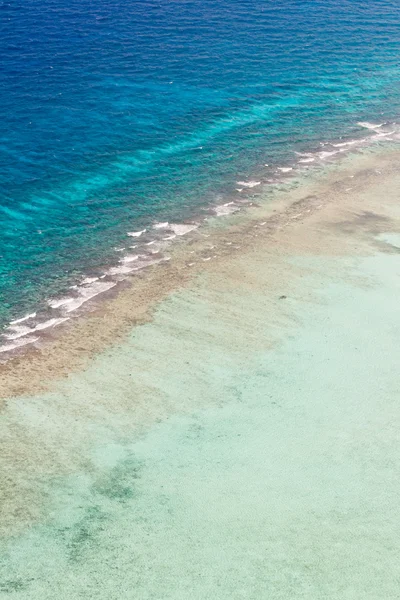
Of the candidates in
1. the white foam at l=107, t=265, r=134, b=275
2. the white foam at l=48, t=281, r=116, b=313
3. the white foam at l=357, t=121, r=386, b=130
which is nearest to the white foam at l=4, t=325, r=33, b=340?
the white foam at l=48, t=281, r=116, b=313

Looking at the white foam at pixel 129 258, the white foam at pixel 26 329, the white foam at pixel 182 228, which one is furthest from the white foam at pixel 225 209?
the white foam at pixel 26 329

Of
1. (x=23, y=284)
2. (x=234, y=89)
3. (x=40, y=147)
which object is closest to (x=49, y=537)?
(x=23, y=284)

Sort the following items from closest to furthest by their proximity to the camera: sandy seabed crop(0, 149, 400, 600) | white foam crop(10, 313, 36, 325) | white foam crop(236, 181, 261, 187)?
sandy seabed crop(0, 149, 400, 600)
white foam crop(10, 313, 36, 325)
white foam crop(236, 181, 261, 187)

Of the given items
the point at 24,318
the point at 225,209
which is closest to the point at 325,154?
the point at 225,209

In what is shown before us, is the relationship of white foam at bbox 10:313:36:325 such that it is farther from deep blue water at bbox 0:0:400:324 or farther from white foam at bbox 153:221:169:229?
white foam at bbox 153:221:169:229

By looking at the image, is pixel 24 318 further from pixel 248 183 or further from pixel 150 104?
pixel 150 104

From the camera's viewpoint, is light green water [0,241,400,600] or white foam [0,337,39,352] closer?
light green water [0,241,400,600]
